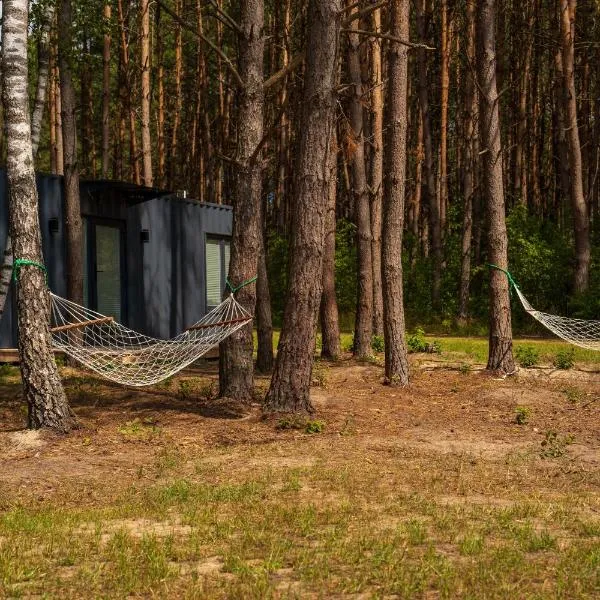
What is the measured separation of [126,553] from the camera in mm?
4961

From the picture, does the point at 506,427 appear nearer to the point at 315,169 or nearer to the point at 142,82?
the point at 315,169

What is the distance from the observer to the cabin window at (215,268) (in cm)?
1797

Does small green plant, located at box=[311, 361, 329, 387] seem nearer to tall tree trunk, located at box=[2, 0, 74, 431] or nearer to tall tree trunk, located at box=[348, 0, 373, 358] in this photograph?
tall tree trunk, located at box=[348, 0, 373, 358]

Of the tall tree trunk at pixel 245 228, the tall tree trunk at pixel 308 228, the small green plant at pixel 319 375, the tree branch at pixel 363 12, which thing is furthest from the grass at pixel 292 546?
the small green plant at pixel 319 375

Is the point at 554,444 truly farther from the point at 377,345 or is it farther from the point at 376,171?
the point at 376,171

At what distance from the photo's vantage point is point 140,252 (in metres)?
16.0

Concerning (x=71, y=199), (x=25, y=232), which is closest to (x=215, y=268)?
(x=71, y=199)

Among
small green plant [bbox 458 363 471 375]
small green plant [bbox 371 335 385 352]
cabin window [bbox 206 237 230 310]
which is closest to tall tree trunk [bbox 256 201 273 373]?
small green plant [bbox 371 335 385 352]

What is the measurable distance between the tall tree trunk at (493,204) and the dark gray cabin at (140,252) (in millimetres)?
4910

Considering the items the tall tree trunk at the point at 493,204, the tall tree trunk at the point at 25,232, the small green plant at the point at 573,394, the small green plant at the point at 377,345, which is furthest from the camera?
the small green plant at the point at 377,345

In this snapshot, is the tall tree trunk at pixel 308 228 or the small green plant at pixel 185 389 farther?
the small green plant at pixel 185 389

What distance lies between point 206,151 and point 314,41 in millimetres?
21448

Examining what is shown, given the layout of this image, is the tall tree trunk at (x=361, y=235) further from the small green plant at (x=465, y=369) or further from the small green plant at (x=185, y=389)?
the small green plant at (x=185, y=389)

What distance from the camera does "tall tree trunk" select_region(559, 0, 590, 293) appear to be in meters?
20.5
